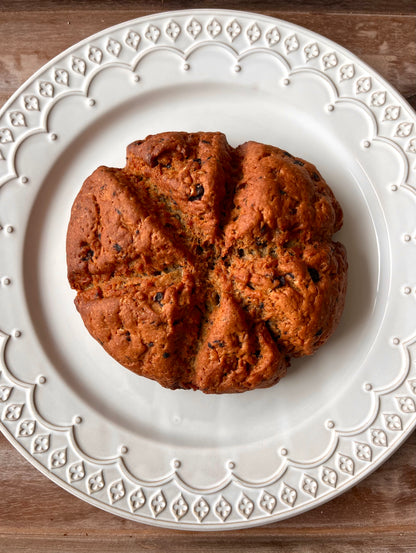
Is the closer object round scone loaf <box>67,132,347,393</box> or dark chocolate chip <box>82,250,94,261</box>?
round scone loaf <box>67,132,347,393</box>

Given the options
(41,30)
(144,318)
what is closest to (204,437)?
(144,318)

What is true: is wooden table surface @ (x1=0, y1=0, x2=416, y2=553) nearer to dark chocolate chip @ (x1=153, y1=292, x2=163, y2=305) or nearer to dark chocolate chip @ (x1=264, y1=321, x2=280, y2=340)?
dark chocolate chip @ (x1=264, y1=321, x2=280, y2=340)

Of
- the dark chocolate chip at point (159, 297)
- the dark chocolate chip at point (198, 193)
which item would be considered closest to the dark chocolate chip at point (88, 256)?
the dark chocolate chip at point (159, 297)

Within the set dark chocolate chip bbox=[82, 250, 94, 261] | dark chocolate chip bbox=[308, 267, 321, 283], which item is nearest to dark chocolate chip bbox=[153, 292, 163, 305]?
dark chocolate chip bbox=[82, 250, 94, 261]

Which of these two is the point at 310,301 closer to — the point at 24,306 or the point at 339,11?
the point at 24,306

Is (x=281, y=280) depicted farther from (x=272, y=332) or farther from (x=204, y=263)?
(x=204, y=263)
